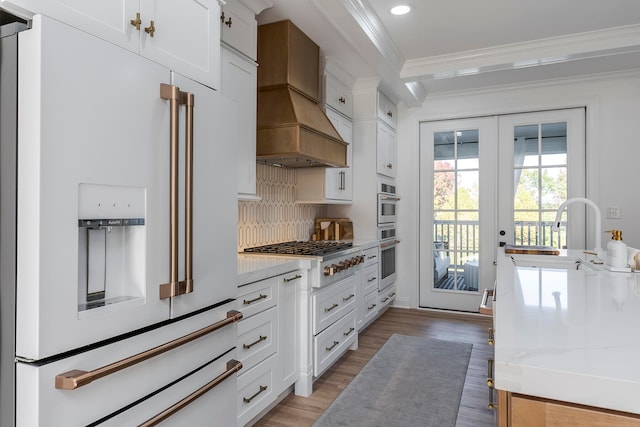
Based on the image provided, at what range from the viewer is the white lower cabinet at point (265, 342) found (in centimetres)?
199

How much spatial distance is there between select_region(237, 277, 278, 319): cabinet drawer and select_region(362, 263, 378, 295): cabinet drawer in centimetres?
156

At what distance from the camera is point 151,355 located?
48.0 inches

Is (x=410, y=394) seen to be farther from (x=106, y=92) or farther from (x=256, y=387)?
(x=106, y=92)

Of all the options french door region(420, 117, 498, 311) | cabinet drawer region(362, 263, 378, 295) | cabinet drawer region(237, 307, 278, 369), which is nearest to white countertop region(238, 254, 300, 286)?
cabinet drawer region(237, 307, 278, 369)

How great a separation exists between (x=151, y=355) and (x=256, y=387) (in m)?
1.03

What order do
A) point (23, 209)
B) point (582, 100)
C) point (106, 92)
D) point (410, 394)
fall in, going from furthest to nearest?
point (582, 100)
point (410, 394)
point (106, 92)
point (23, 209)

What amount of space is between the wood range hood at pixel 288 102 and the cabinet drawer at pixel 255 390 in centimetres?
130

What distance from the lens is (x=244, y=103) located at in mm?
2391

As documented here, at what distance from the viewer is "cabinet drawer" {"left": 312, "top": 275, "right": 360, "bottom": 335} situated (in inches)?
103

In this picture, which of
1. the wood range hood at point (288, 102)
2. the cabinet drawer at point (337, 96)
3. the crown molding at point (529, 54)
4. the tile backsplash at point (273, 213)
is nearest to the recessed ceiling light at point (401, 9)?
the wood range hood at point (288, 102)

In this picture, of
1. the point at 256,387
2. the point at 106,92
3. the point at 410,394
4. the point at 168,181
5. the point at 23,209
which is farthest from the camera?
the point at 410,394

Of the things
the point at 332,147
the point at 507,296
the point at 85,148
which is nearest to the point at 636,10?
the point at 332,147

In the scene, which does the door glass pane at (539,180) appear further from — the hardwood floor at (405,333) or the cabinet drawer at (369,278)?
the cabinet drawer at (369,278)

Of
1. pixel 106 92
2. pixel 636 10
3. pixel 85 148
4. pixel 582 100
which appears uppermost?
pixel 636 10
